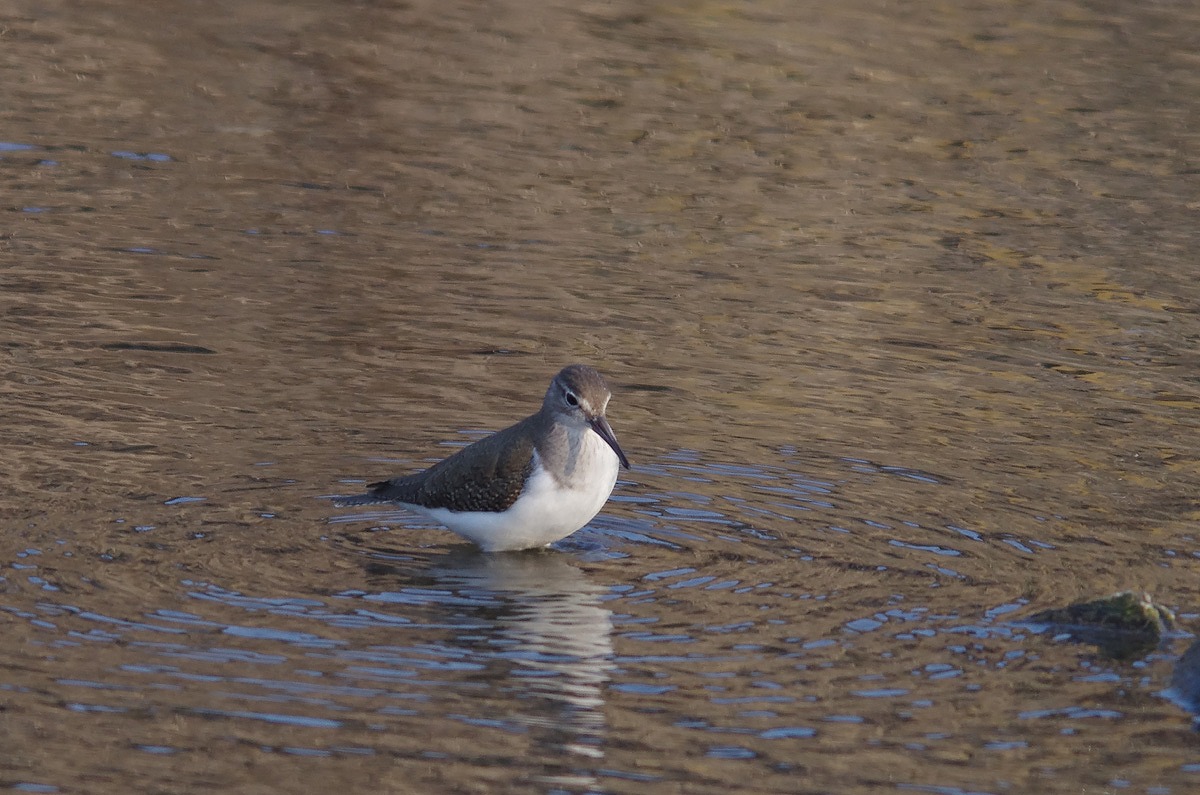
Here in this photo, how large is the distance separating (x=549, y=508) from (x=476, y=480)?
52 centimetres

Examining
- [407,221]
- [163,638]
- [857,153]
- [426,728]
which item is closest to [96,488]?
[163,638]


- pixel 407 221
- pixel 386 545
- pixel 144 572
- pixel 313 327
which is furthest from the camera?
pixel 407 221

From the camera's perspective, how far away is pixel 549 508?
36.6 feet

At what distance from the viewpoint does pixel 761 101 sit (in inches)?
939

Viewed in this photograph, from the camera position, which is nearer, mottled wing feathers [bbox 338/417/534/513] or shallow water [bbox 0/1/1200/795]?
shallow water [bbox 0/1/1200/795]

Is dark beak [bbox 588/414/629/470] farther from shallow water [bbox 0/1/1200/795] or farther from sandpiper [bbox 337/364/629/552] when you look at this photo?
shallow water [bbox 0/1/1200/795]

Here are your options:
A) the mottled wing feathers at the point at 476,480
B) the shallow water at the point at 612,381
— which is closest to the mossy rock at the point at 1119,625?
the shallow water at the point at 612,381

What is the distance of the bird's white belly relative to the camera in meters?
11.1

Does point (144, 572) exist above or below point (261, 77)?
below

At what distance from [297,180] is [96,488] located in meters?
8.82

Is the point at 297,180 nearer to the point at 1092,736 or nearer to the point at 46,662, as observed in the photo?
the point at 46,662

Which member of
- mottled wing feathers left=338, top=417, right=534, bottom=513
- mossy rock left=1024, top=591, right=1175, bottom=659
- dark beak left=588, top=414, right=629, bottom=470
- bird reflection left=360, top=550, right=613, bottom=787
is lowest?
bird reflection left=360, top=550, right=613, bottom=787

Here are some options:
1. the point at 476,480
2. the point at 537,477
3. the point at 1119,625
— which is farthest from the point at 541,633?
the point at 1119,625

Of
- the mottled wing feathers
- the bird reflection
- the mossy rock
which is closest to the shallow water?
the bird reflection
